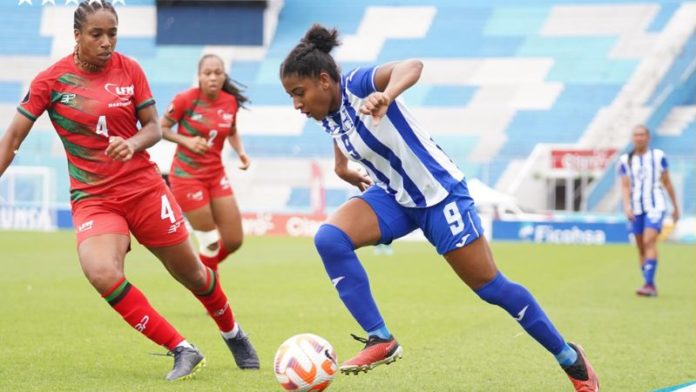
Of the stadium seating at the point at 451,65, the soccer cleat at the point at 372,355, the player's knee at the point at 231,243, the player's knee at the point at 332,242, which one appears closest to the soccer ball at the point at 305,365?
the soccer cleat at the point at 372,355

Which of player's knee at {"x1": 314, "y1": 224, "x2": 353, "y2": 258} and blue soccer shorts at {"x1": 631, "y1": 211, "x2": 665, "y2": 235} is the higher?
player's knee at {"x1": 314, "y1": 224, "x2": 353, "y2": 258}

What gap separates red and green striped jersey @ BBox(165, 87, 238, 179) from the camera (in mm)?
10930

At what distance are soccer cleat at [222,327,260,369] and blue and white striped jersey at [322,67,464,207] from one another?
1774 mm

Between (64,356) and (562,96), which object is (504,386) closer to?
(64,356)

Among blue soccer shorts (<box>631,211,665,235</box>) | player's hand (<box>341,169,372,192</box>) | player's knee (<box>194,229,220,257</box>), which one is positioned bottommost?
blue soccer shorts (<box>631,211,665,235</box>)

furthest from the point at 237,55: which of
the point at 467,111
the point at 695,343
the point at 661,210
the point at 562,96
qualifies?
the point at 695,343

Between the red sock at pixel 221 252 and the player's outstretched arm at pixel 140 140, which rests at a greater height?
the player's outstretched arm at pixel 140 140

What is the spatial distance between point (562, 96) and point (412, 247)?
13.6 m

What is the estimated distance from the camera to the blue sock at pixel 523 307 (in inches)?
251

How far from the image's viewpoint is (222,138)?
11109 mm

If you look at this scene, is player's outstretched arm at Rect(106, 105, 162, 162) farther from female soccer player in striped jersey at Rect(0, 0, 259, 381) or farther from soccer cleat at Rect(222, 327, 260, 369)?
soccer cleat at Rect(222, 327, 260, 369)

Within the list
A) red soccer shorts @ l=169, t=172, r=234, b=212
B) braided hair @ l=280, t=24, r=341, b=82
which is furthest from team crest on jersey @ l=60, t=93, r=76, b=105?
red soccer shorts @ l=169, t=172, r=234, b=212

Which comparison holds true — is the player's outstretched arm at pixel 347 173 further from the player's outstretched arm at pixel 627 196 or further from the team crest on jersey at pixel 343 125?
the player's outstretched arm at pixel 627 196

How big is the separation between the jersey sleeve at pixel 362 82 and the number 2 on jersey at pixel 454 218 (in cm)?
83
